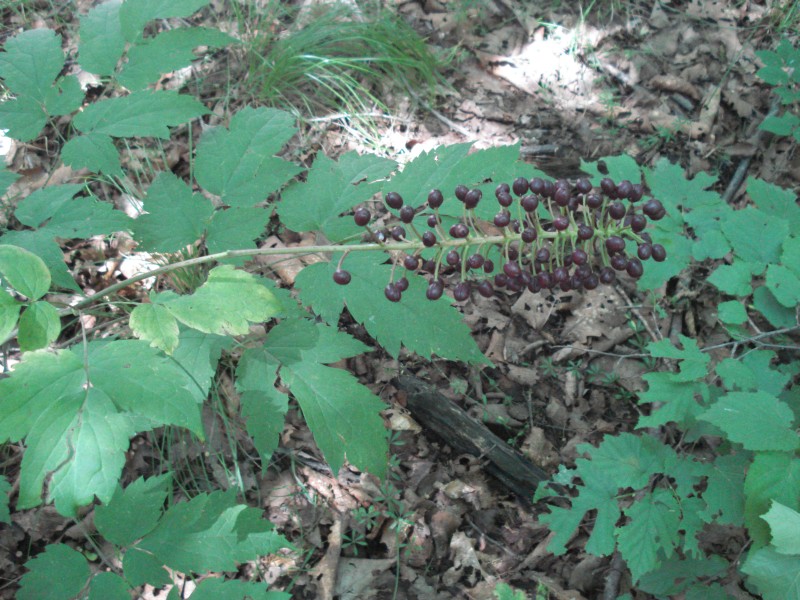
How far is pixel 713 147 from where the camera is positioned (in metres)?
4.70

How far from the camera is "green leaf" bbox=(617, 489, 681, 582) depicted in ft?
8.14

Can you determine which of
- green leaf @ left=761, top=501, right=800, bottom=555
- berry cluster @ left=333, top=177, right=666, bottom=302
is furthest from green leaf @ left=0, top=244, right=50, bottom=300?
green leaf @ left=761, top=501, right=800, bottom=555

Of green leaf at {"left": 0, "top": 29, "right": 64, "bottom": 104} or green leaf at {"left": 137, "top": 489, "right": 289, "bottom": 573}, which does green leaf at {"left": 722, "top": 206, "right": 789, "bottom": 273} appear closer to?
green leaf at {"left": 137, "top": 489, "right": 289, "bottom": 573}

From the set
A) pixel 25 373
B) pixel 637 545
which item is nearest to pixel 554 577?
pixel 637 545

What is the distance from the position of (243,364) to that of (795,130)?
4.30m

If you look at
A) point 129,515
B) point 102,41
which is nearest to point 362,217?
point 129,515

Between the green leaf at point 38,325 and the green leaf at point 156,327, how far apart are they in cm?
24

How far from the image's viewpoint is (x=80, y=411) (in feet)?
5.87

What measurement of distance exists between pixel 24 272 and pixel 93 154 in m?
0.74

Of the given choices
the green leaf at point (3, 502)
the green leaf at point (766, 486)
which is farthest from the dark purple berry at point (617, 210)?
the green leaf at point (3, 502)

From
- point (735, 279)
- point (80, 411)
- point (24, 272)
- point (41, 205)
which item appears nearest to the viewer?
point (80, 411)

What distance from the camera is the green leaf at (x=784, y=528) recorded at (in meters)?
2.04

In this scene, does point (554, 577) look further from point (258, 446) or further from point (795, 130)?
point (795, 130)

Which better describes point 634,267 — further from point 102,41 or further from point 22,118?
point 22,118
